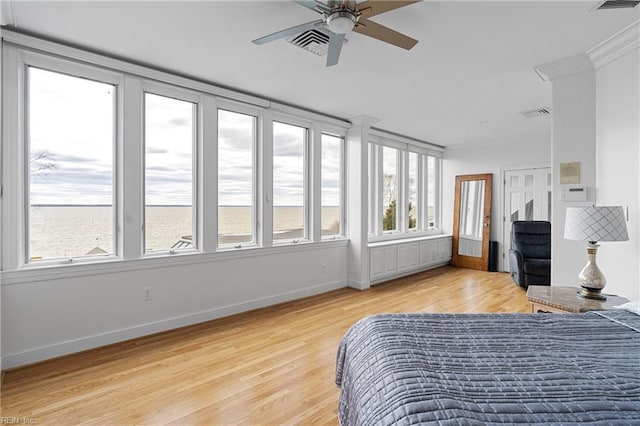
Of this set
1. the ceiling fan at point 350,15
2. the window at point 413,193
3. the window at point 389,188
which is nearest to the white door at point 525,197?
the window at point 413,193

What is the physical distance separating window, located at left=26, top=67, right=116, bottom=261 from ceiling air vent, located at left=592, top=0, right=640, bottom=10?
156 inches

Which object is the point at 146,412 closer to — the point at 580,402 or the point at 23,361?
the point at 23,361

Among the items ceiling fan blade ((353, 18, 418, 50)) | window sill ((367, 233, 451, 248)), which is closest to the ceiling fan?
A: ceiling fan blade ((353, 18, 418, 50))

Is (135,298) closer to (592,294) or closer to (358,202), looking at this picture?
(358,202)

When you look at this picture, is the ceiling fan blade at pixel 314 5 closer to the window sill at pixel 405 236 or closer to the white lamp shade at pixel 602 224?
the white lamp shade at pixel 602 224

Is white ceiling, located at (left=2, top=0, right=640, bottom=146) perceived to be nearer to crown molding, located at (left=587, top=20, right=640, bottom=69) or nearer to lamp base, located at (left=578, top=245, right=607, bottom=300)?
crown molding, located at (left=587, top=20, right=640, bottom=69)

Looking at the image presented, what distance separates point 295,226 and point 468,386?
12.0 ft

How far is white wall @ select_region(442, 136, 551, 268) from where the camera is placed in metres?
5.82

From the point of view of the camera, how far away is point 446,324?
1.53 m

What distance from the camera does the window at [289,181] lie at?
4.32m

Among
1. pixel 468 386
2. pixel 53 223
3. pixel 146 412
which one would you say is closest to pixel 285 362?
pixel 146 412

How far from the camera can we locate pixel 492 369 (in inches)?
44.4

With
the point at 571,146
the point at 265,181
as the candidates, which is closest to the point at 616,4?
the point at 571,146

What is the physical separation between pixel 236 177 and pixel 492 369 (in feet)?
11.1
